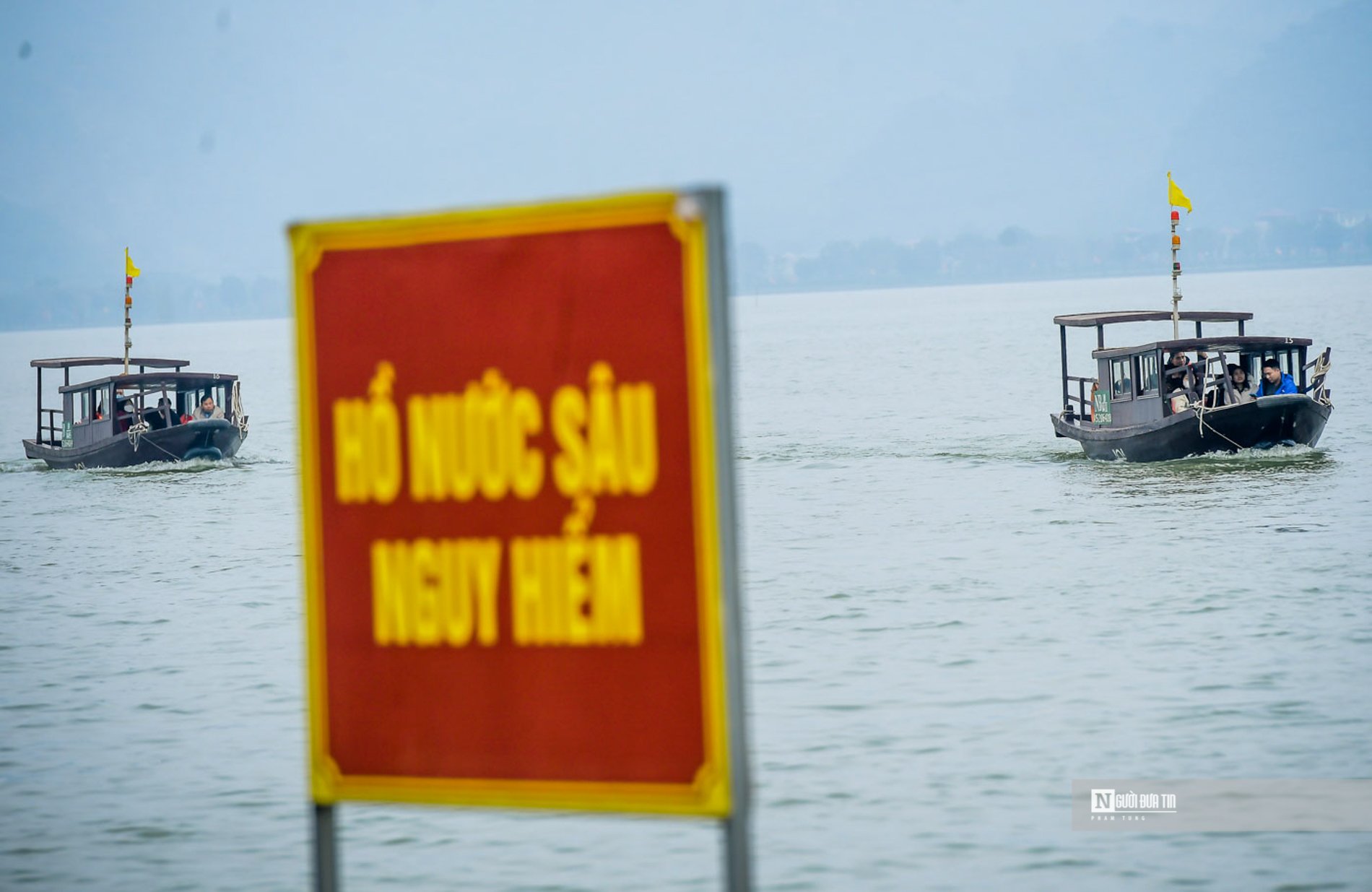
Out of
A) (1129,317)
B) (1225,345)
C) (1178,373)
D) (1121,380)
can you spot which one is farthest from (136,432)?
(1225,345)

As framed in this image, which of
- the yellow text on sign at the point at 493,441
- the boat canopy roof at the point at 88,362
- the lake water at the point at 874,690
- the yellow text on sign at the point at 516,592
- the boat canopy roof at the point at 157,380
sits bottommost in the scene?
the lake water at the point at 874,690

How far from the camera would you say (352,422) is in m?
3.51

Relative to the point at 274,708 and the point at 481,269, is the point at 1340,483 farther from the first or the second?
the point at 481,269

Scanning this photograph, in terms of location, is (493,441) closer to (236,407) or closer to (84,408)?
(236,407)

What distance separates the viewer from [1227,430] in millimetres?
32219

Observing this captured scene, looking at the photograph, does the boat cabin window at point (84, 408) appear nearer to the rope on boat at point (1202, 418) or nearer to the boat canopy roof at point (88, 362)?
the boat canopy roof at point (88, 362)

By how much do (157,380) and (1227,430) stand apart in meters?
27.0

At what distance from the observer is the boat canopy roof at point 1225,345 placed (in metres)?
30.7

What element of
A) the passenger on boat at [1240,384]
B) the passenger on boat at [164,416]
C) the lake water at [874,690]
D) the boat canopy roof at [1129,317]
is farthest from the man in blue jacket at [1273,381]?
the passenger on boat at [164,416]

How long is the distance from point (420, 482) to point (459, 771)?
644 millimetres

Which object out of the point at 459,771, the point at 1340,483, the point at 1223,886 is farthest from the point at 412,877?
the point at 1340,483

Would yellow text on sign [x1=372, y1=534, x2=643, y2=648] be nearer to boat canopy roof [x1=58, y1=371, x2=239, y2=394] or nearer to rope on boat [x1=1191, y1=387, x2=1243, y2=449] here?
rope on boat [x1=1191, y1=387, x2=1243, y2=449]

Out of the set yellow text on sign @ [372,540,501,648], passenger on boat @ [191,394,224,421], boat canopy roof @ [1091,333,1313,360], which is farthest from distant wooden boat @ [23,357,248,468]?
yellow text on sign @ [372,540,501,648]

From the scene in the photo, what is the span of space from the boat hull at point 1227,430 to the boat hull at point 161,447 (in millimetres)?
24996
